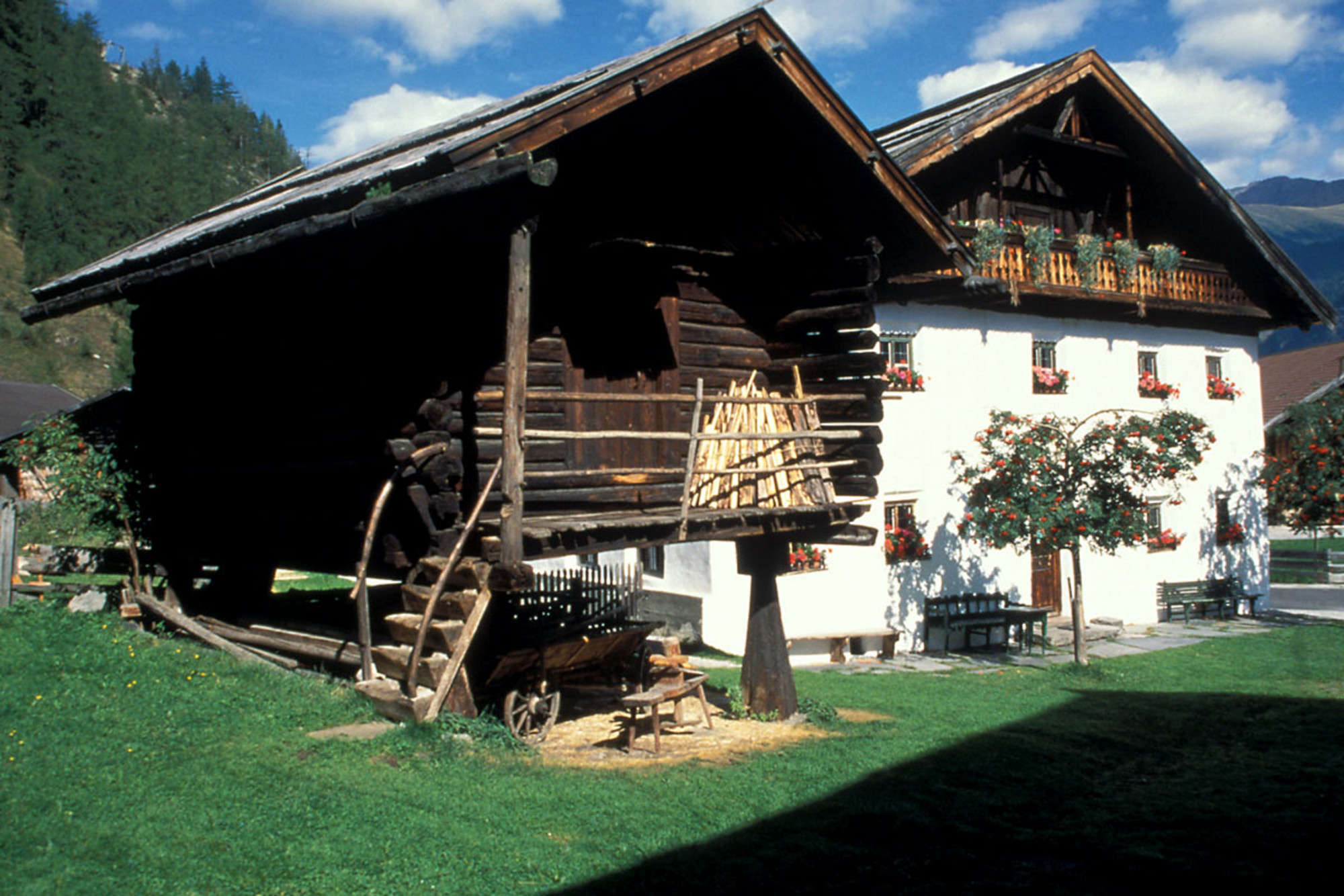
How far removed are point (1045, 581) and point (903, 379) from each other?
5943 millimetres

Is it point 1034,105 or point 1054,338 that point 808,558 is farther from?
point 1034,105

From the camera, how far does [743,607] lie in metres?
17.4

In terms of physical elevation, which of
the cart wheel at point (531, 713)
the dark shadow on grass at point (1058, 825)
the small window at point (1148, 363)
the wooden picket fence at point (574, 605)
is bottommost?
the dark shadow on grass at point (1058, 825)

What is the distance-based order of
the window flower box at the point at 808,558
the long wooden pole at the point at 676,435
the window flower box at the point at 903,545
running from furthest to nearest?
1. the window flower box at the point at 903,545
2. the window flower box at the point at 808,558
3. the long wooden pole at the point at 676,435

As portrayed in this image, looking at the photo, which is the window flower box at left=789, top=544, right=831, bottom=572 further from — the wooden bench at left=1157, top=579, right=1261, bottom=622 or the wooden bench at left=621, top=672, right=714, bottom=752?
the wooden bench at left=1157, top=579, right=1261, bottom=622

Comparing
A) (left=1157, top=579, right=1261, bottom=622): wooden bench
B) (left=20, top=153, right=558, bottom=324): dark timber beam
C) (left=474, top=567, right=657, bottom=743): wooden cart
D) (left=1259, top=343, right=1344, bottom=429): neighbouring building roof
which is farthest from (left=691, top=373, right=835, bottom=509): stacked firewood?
(left=1259, top=343, right=1344, bottom=429): neighbouring building roof

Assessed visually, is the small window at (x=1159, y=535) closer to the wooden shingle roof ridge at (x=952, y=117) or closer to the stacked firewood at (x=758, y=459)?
the wooden shingle roof ridge at (x=952, y=117)

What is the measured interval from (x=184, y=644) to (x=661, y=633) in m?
8.14

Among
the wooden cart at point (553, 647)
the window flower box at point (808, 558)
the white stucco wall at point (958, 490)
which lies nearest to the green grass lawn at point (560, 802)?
the wooden cart at point (553, 647)

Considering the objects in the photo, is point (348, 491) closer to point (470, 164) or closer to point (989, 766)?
point (470, 164)

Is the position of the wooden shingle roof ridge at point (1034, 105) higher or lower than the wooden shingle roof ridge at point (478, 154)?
higher

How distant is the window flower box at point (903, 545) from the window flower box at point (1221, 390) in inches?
367

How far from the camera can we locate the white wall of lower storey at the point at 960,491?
1778cm

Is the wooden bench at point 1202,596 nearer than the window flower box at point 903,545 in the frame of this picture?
No
